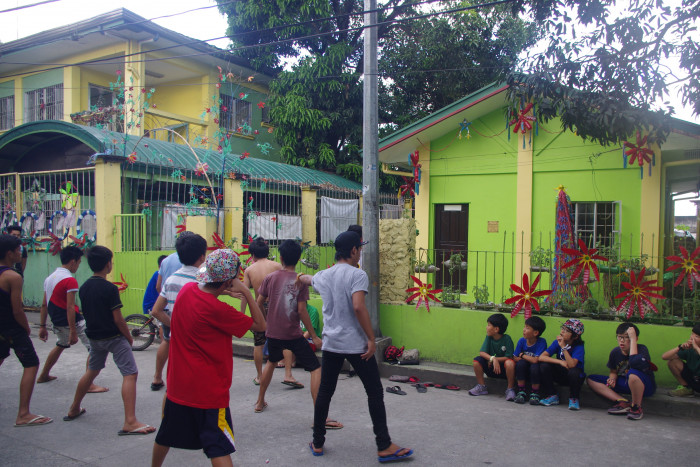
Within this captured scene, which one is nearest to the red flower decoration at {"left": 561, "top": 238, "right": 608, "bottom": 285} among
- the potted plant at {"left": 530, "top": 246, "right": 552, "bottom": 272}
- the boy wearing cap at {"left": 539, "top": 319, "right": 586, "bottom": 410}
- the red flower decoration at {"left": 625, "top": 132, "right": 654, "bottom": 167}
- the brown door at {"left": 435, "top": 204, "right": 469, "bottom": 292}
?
the potted plant at {"left": 530, "top": 246, "right": 552, "bottom": 272}

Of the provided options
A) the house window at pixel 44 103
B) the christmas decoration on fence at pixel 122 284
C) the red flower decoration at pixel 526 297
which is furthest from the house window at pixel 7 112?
the red flower decoration at pixel 526 297

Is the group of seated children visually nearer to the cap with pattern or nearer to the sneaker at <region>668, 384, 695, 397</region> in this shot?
A: the sneaker at <region>668, 384, 695, 397</region>

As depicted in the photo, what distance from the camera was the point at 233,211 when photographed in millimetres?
9953

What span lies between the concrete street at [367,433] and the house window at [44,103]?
1331 centimetres

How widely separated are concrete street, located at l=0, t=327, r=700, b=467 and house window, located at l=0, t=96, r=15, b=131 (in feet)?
51.2

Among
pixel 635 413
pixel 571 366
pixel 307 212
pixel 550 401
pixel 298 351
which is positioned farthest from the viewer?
pixel 307 212

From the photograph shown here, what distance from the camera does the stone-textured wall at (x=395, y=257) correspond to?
7168 millimetres

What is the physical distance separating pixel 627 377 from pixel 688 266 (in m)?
1.30

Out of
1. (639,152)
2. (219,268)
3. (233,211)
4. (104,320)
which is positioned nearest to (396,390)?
(104,320)

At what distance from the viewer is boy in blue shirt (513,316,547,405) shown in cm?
559

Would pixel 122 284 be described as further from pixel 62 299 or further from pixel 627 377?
pixel 627 377

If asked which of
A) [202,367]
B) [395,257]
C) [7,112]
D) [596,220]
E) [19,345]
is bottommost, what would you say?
[19,345]

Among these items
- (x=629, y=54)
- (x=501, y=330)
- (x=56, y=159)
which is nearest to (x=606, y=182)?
(x=629, y=54)

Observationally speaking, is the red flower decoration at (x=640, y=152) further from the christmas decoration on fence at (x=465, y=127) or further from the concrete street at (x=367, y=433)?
the concrete street at (x=367, y=433)
